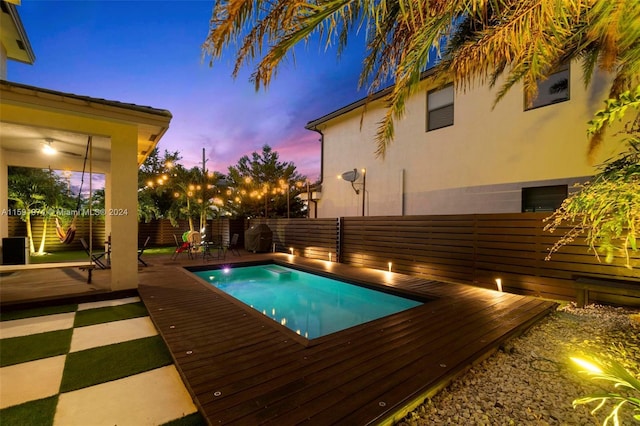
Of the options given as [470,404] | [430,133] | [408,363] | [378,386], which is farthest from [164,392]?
[430,133]

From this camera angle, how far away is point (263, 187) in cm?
1786

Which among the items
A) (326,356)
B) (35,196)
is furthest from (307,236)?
(35,196)

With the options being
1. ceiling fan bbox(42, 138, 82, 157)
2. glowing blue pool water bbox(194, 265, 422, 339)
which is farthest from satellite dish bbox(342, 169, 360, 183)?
ceiling fan bbox(42, 138, 82, 157)

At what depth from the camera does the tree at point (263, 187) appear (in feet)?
58.0

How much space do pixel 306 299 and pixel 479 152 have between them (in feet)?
20.5

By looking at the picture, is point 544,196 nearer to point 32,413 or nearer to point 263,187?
point 32,413

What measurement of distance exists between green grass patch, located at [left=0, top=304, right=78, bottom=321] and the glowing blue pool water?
10.3 feet

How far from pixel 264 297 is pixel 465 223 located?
5191mm

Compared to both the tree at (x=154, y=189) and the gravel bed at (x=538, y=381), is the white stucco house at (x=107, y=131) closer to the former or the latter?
the gravel bed at (x=538, y=381)

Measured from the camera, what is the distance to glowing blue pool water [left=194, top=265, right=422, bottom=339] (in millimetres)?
5262

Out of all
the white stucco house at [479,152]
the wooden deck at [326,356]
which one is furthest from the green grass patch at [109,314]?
the white stucco house at [479,152]

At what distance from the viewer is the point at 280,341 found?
10.2 ft

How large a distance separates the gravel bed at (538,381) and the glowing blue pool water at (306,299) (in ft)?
7.81

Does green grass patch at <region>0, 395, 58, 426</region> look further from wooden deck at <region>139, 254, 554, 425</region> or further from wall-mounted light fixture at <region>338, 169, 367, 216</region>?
wall-mounted light fixture at <region>338, 169, 367, 216</region>
